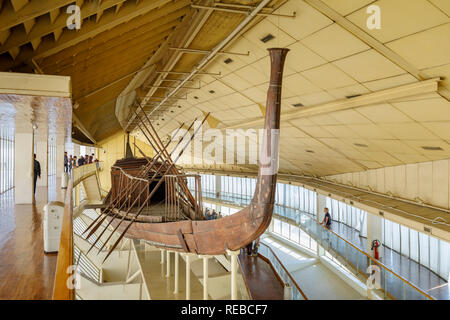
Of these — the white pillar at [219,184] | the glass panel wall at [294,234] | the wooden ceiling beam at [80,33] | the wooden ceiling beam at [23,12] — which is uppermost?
the wooden ceiling beam at [80,33]

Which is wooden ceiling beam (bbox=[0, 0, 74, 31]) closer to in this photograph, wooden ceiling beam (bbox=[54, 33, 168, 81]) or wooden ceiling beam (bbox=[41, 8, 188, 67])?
wooden ceiling beam (bbox=[41, 8, 188, 67])

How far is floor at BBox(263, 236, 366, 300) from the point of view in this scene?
1291cm

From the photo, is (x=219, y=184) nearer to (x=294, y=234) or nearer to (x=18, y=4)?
(x=294, y=234)

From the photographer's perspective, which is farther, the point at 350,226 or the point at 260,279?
the point at 350,226

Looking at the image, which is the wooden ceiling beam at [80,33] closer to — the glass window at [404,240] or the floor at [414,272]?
the floor at [414,272]

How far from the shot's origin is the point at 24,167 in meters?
8.42

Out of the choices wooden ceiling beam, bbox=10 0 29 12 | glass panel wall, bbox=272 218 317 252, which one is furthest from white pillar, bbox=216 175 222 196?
wooden ceiling beam, bbox=10 0 29 12

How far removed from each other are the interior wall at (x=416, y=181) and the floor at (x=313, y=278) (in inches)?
173

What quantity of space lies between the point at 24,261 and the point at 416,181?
9167 millimetres

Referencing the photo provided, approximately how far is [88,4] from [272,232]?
21.4 m

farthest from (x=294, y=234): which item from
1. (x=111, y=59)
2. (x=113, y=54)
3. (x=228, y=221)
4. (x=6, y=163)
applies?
(x=113, y=54)

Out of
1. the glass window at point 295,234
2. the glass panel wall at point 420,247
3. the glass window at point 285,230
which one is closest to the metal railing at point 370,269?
the glass panel wall at point 420,247

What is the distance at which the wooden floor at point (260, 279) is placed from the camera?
8.76 meters

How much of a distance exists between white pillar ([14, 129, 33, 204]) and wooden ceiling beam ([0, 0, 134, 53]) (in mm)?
5310
